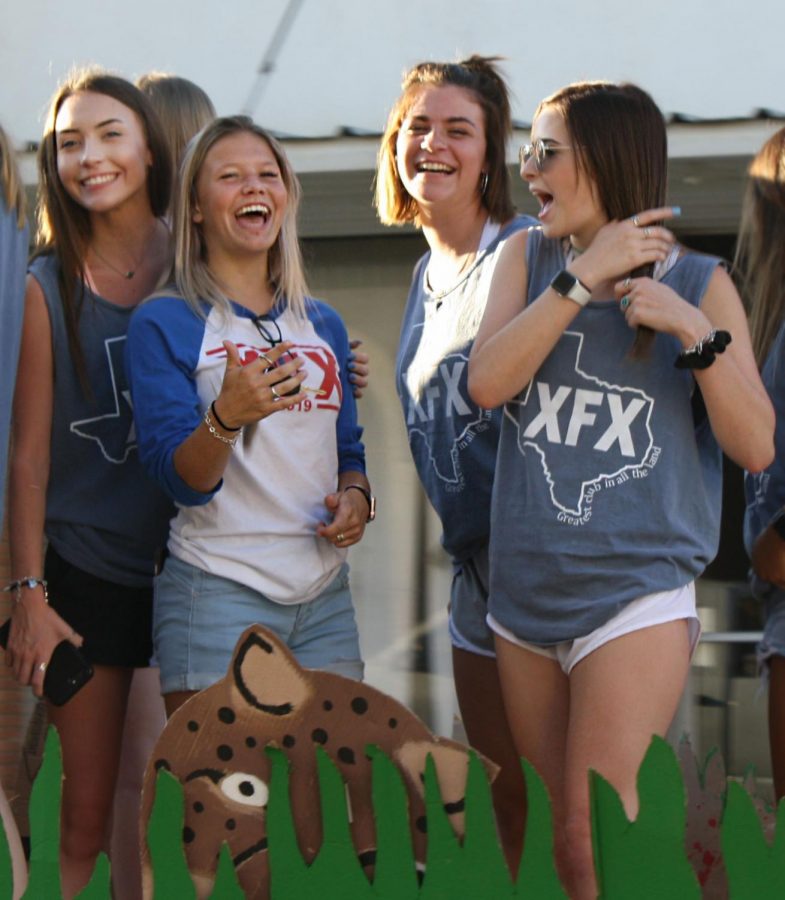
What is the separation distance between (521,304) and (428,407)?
444 mm

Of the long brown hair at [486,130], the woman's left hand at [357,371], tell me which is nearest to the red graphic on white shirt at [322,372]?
the woman's left hand at [357,371]

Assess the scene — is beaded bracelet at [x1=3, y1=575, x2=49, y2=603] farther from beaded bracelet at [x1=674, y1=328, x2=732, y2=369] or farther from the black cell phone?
beaded bracelet at [x1=674, y1=328, x2=732, y2=369]

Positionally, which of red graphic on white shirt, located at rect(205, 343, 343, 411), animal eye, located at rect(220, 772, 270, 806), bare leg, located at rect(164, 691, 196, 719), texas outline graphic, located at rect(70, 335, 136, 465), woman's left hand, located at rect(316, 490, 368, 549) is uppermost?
red graphic on white shirt, located at rect(205, 343, 343, 411)

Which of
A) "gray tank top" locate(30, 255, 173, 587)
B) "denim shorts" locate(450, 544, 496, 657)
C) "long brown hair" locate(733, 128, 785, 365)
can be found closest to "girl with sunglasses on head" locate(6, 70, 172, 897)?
"gray tank top" locate(30, 255, 173, 587)

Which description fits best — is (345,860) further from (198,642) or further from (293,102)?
(293,102)

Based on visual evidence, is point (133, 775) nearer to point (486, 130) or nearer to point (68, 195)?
point (68, 195)

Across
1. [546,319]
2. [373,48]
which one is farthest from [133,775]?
[373,48]

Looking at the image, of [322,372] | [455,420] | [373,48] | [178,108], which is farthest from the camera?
[373,48]

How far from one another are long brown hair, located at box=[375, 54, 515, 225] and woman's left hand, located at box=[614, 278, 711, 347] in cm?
85

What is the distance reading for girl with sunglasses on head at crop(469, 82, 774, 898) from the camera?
100 inches

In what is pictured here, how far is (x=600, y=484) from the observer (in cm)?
263

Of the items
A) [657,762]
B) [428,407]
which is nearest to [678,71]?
[428,407]

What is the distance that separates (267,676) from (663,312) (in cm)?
82

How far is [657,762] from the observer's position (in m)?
2.08
